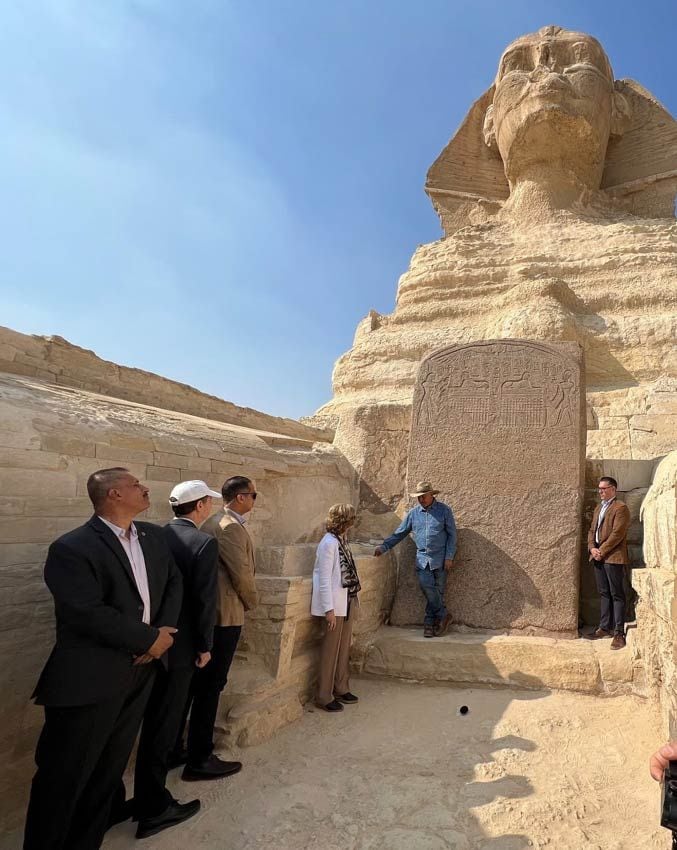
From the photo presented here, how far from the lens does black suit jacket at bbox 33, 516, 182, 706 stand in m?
2.08

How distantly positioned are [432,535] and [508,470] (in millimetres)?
881

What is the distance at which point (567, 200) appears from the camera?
1047 cm

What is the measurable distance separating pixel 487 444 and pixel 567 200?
760 cm

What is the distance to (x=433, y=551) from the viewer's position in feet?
14.4

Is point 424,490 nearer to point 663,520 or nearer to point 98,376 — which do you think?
point 663,520

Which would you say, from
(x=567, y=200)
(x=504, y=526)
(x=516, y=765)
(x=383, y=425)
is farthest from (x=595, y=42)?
(x=516, y=765)

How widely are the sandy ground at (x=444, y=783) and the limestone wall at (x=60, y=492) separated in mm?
620

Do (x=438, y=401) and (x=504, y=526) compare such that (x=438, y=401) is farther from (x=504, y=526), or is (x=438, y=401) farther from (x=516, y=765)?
(x=516, y=765)

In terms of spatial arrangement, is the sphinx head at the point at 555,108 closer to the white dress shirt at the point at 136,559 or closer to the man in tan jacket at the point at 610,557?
the man in tan jacket at the point at 610,557

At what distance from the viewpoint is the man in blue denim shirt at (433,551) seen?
438 centimetres

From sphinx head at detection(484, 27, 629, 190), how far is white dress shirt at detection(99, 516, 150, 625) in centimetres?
1055

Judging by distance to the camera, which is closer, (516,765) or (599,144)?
(516,765)

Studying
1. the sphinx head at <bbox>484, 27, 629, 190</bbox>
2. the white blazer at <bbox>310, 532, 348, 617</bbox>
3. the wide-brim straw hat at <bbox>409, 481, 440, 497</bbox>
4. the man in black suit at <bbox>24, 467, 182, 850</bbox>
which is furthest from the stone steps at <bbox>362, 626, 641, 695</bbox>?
the sphinx head at <bbox>484, 27, 629, 190</bbox>

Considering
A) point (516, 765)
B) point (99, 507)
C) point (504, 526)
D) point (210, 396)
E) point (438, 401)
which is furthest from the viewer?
point (210, 396)
